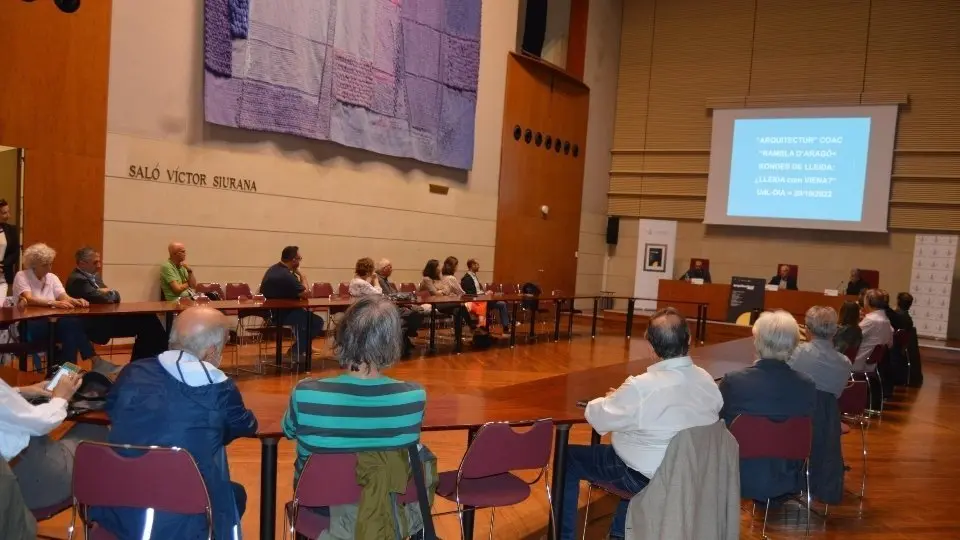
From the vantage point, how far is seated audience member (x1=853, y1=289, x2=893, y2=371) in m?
5.68

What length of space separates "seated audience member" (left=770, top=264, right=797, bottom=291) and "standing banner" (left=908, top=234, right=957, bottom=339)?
1937 millimetres

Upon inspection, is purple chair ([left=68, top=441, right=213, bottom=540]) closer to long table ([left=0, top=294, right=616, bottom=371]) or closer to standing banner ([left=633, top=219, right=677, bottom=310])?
long table ([left=0, top=294, right=616, bottom=371])

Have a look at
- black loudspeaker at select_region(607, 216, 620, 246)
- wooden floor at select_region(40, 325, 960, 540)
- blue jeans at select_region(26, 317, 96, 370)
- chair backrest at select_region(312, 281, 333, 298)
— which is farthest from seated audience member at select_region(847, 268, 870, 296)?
blue jeans at select_region(26, 317, 96, 370)

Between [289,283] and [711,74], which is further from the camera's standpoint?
[711,74]

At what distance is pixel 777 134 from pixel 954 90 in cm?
269

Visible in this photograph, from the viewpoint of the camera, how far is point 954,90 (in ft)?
36.9

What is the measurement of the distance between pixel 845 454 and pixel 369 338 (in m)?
4.24

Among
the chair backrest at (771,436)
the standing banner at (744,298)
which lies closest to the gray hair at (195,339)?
the chair backrest at (771,436)

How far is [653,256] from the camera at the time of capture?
43.5 ft

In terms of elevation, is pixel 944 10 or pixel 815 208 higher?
pixel 944 10

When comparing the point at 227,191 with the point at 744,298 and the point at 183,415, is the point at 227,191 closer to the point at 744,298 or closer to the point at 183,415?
the point at 183,415

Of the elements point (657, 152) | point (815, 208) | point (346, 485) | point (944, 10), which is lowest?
point (346, 485)

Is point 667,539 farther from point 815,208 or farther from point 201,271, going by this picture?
point 815,208

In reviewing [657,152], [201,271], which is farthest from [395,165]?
[657,152]
